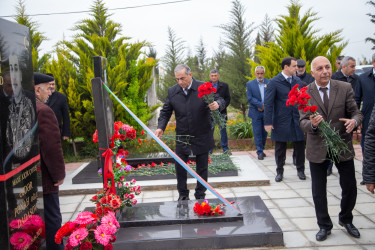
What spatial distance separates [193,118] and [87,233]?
2763mm

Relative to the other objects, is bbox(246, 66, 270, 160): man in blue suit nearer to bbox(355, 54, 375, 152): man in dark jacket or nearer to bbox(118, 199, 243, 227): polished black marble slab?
bbox(355, 54, 375, 152): man in dark jacket

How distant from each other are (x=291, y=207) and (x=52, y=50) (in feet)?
26.2

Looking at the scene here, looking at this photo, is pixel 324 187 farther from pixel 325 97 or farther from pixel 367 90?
pixel 367 90

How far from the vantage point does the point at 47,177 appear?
3643 millimetres

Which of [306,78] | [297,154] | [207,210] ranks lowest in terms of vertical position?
[207,210]

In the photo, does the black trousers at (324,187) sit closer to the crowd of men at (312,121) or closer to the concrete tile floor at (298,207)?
the crowd of men at (312,121)

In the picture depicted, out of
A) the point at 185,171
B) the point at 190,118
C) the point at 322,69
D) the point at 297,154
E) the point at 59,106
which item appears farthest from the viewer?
the point at 59,106

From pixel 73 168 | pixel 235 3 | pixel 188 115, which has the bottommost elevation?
pixel 73 168

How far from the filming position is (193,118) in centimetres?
530

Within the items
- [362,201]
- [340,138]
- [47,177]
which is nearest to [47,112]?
[47,177]

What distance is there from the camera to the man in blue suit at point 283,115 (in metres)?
6.65

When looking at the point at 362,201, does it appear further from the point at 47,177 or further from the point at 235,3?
the point at 235,3

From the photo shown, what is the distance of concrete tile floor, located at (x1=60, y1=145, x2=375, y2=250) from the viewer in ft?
13.6

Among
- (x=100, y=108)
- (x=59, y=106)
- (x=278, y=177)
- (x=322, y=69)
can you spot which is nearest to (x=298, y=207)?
(x=278, y=177)
